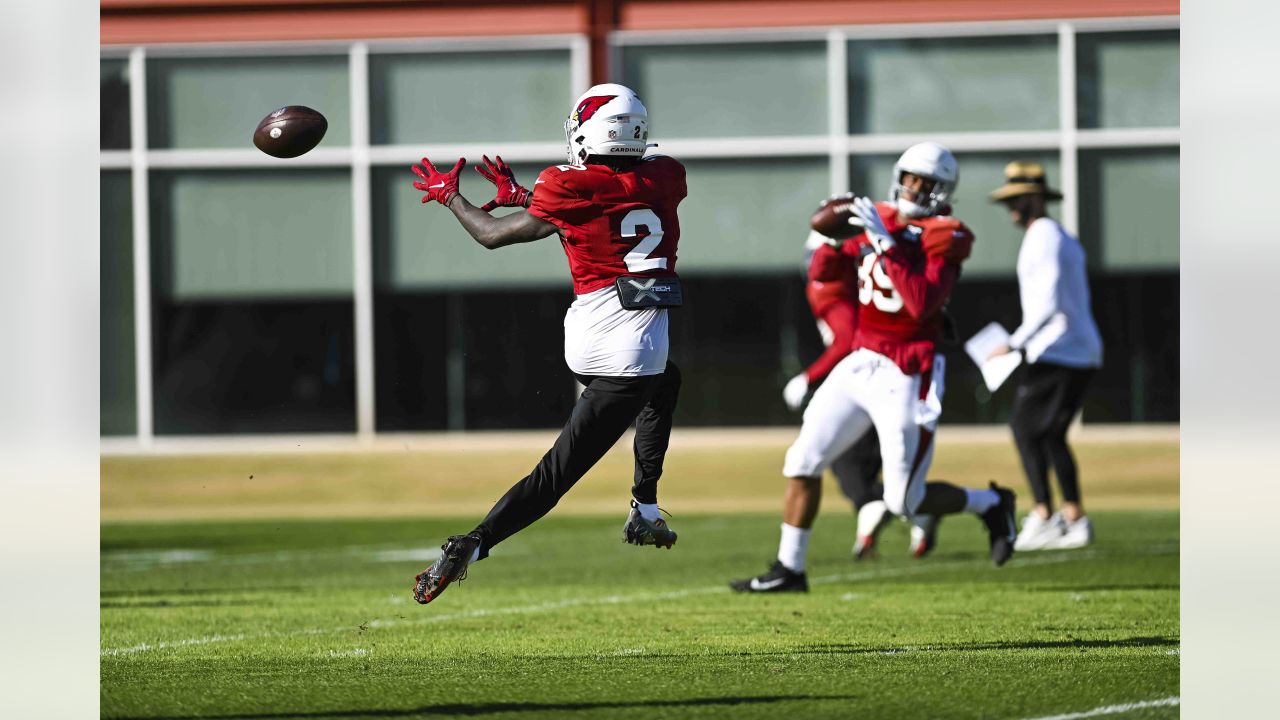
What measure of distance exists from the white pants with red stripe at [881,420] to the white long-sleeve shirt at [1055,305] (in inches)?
→ 94.8

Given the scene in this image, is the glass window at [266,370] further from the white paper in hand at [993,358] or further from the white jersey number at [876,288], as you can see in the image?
the white jersey number at [876,288]

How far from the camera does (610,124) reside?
6.24 m

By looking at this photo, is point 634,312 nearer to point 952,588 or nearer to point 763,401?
point 952,588

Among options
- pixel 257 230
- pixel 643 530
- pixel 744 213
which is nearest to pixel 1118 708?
pixel 643 530

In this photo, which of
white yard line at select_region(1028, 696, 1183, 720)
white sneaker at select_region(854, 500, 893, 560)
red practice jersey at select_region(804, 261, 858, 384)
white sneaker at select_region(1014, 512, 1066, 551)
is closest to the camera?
white yard line at select_region(1028, 696, 1183, 720)

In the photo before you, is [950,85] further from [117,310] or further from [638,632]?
[638,632]

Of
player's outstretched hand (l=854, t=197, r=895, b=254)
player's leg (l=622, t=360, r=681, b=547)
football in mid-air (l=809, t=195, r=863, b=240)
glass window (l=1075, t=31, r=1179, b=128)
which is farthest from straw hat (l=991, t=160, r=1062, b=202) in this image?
player's leg (l=622, t=360, r=681, b=547)

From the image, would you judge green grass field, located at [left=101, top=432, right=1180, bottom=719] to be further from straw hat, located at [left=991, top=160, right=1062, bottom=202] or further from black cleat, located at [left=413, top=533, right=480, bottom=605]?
straw hat, located at [left=991, top=160, right=1062, bottom=202]

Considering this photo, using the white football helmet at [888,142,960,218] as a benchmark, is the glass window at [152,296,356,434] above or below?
below

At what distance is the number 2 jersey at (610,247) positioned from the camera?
6.20 metres

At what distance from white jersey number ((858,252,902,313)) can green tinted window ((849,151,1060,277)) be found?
22.6ft

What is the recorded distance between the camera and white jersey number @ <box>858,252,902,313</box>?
320 inches

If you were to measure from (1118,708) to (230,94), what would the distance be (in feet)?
37.9
